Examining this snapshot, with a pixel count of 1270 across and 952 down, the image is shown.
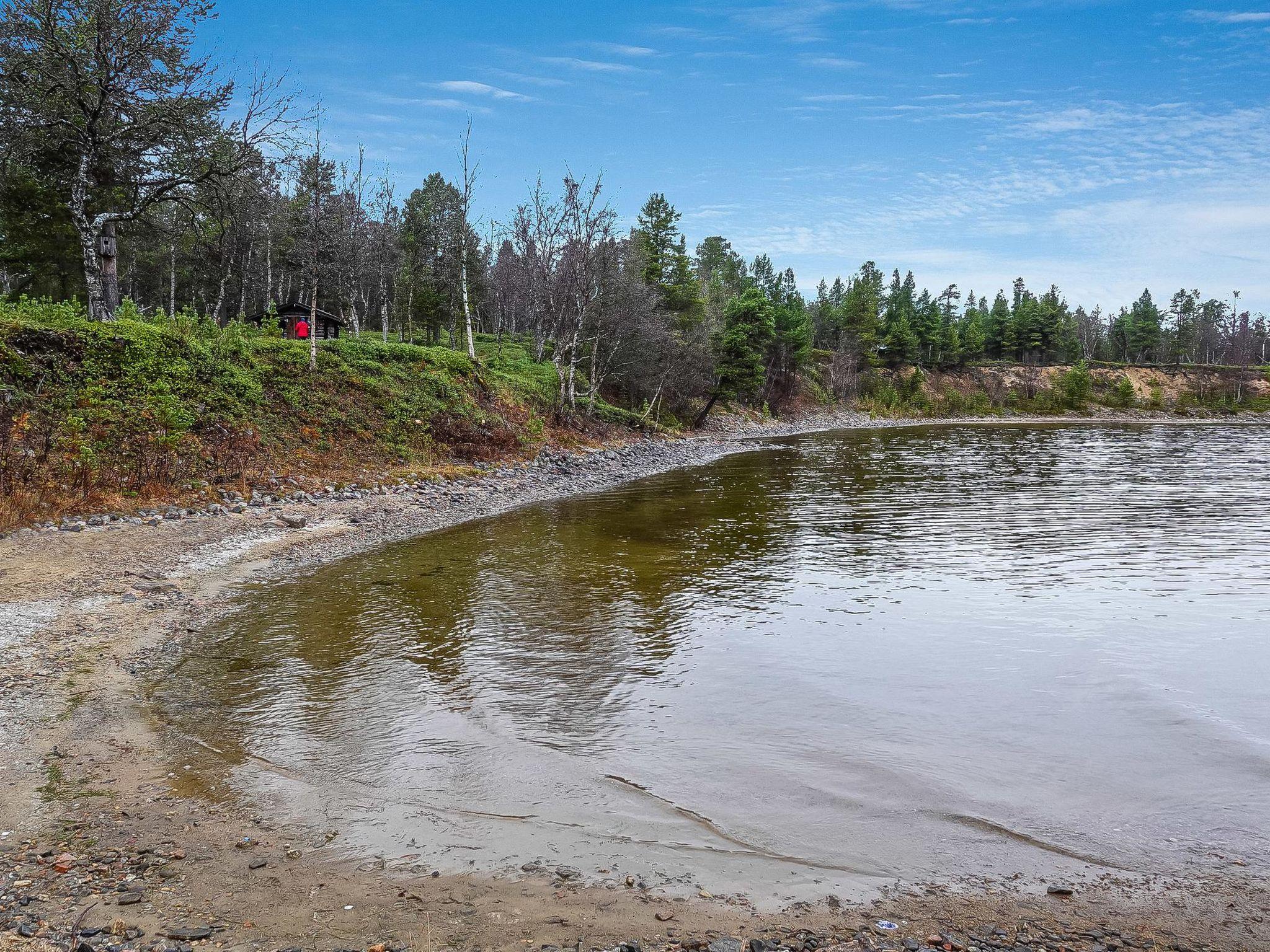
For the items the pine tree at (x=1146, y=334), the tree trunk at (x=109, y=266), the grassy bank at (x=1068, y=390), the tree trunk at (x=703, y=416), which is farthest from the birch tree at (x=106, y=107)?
the pine tree at (x=1146, y=334)

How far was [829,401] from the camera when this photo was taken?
96.1 meters

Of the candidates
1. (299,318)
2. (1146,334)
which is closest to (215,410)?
(299,318)

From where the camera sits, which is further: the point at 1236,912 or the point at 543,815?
the point at 543,815

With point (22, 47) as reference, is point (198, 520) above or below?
below

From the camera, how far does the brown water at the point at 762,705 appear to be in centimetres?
631

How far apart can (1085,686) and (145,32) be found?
3029 centimetres

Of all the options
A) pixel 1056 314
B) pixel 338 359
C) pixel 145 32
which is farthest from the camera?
pixel 1056 314

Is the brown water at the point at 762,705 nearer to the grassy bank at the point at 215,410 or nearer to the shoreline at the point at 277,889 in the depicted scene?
the shoreline at the point at 277,889

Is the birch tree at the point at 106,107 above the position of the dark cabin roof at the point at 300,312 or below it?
above

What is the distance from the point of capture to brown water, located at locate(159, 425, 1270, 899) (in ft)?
20.7

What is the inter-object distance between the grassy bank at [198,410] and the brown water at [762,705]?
6.65m

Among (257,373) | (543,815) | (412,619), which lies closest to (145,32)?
(257,373)

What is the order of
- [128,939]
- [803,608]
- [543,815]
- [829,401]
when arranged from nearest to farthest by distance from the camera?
1. [128,939]
2. [543,815]
3. [803,608]
4. [829,401]

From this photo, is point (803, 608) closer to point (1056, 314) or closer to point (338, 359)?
point (338, 359)
